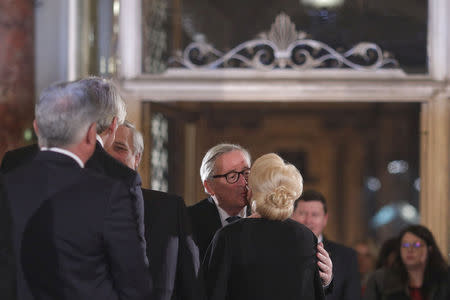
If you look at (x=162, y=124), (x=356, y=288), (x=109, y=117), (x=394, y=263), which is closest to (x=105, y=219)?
(x=109, y=117)

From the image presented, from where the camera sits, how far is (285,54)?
5.41 metres

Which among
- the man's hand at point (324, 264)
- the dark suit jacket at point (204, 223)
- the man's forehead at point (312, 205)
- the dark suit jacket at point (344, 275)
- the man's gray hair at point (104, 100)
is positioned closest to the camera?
the man's gray hair at point (104, 100)

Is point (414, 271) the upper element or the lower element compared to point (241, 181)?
lower

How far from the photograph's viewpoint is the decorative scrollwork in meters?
5.40

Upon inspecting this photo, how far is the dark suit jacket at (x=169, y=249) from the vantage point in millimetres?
2812

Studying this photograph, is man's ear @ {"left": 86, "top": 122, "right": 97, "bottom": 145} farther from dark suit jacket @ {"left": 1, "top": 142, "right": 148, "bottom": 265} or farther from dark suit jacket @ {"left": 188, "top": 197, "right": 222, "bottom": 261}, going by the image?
dark suit jacket @ {"left": 188, "top": 197, "right": 222, "bottom": 261}

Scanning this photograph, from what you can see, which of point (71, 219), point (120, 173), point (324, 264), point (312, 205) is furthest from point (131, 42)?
point (71, 219)

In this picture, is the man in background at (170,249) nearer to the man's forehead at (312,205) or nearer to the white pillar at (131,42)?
the man's forehead at (312,205)

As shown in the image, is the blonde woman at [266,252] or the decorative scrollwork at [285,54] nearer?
the blonde woman at [266,252]

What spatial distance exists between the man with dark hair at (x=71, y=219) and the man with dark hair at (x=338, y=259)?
188 cm

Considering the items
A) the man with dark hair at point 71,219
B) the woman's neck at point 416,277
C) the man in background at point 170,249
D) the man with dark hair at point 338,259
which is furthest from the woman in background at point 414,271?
the man with dark hair at point 71,219

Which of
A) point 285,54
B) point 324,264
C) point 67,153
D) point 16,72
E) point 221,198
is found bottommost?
point 324,264

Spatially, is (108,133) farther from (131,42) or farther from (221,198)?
(131,42)

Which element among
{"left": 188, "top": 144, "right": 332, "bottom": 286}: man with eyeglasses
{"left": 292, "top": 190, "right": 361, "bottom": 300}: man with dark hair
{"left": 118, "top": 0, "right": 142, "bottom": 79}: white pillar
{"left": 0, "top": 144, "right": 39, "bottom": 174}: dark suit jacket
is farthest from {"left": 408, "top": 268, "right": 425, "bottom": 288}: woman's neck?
{"left": 0, "top": 144, "right": 39, "bottom": 174}: dark suit jacket
